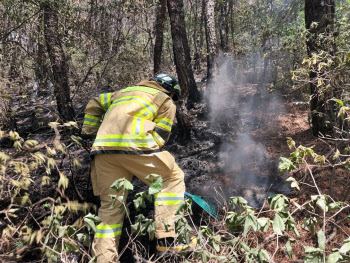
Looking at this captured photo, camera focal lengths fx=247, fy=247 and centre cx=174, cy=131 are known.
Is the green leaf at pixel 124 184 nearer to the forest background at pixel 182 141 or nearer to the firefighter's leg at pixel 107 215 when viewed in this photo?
the forest background at pixel 182 141

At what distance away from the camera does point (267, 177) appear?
13.0 feet

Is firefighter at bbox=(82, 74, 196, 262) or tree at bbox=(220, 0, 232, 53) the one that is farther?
tree at bbox=(220, 0, 232, 53)

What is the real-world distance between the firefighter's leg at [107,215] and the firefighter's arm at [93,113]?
1.78 feet

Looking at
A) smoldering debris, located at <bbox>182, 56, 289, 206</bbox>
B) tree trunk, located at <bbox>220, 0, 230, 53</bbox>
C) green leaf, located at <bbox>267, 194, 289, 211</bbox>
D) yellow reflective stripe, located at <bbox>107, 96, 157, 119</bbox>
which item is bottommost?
smoldering debris, located at <bbox>182, 56, 289, 206</bbox>

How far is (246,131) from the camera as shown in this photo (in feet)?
19.1

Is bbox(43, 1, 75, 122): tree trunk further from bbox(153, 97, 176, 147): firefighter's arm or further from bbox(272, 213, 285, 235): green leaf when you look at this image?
bbox(272, 213, 285, 235): green leaf

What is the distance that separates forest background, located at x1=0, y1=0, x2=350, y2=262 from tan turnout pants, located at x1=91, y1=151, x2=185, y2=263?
0.25 metres

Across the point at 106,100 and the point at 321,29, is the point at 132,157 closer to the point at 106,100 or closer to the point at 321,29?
the point at 106,100

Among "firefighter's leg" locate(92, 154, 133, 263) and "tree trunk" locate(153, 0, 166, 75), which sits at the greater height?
"tree trunk" locate(153, 0, 166, 75)

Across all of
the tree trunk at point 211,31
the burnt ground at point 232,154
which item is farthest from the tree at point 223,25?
the burnt ground at point 232,154

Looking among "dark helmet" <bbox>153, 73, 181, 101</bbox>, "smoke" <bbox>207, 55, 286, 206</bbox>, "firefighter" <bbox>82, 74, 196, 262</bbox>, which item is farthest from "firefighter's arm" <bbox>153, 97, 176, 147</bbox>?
"smoke" <bbox>207, 55, 286, 206</bbox>

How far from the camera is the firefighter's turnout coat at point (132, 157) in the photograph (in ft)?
8.22

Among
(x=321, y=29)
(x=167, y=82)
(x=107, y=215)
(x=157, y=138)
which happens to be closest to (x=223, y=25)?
(x=321, y=29)

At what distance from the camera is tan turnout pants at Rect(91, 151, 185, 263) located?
249cm
